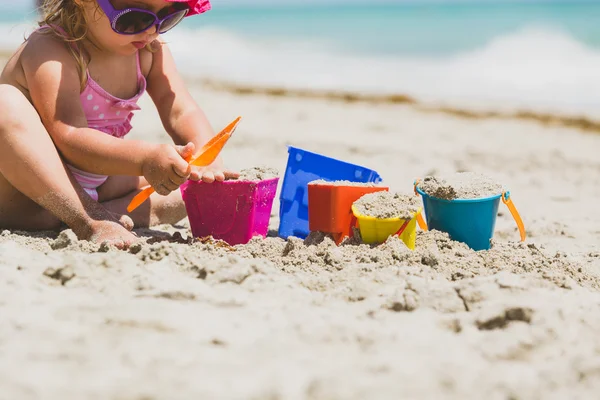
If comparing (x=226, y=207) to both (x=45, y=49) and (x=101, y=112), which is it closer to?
(x=101, y=112)

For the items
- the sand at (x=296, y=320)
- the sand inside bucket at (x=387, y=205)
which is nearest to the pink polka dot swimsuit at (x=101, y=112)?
the sand at (x=296, y=320)

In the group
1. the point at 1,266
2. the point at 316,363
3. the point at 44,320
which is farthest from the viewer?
the point at 1,266

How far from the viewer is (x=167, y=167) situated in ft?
6.45

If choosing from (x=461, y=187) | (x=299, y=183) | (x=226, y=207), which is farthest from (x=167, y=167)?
(x=461, y=187)

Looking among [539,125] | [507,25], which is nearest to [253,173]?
[539,125]

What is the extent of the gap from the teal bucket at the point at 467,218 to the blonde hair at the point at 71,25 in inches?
45.3

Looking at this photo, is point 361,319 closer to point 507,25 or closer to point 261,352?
point 261,352

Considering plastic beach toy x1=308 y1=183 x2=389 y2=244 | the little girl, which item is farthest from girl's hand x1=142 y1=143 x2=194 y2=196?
plastic beach toy x1=308 y1=183 x2=389 y2=244

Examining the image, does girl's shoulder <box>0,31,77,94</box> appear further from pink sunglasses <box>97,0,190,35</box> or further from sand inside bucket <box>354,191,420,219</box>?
sand inside bucket <box>354,191,420,219</box>

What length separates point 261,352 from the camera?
132 centimetres

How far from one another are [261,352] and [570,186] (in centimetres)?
280

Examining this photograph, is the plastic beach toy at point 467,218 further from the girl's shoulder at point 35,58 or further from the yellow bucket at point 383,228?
the girl's shoulder at point 35,58

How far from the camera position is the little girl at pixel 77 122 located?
2061 mm

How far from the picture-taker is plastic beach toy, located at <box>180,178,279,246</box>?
2.14 meters
